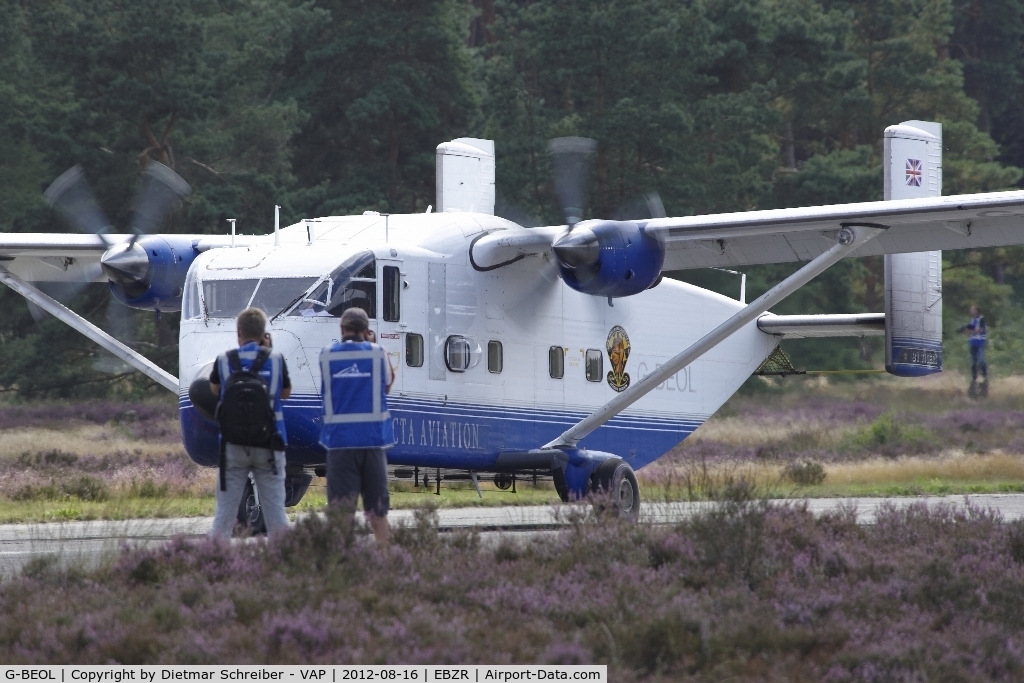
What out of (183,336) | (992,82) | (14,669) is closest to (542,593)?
(14,669)

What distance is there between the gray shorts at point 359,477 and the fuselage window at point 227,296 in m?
3.66

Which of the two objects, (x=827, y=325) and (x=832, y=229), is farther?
(x=827, y=325)

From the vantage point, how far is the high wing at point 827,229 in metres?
15.5

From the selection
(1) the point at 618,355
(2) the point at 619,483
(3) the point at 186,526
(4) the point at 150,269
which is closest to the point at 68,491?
(4) the point at 150,269

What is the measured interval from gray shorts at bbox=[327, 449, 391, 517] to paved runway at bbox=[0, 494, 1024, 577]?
57 cm

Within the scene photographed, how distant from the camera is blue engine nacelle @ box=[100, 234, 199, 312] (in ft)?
55.1

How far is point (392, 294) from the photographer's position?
14766 mm

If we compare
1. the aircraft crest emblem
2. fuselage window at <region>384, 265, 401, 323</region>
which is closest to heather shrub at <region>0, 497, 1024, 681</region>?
fuselage window at <region>384, 265, 401, 323</region>

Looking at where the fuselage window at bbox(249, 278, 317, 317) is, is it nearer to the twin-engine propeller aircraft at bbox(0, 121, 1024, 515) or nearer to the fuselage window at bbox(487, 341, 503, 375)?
the twin-engine propeller aircraft at bbox(0, 121, 1024, 515)

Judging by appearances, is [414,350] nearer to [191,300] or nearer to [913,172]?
[191,300]

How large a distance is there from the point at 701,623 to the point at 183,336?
7941 mm

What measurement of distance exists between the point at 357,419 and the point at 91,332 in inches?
301

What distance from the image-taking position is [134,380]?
41.6 metres

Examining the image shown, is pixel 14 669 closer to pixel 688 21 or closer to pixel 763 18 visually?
pixel 688 21
